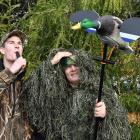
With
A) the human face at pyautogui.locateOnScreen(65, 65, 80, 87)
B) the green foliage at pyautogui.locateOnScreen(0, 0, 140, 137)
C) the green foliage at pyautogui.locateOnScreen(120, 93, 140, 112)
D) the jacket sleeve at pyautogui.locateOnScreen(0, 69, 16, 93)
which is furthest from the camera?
the green foliage at pyautogui.locateOnScreen(120, 93, 140, 112)

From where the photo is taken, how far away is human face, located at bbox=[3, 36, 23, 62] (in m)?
3.14

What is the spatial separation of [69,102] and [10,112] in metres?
0.37

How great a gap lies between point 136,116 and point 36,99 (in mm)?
1406

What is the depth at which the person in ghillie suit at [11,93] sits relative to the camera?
3084 mm

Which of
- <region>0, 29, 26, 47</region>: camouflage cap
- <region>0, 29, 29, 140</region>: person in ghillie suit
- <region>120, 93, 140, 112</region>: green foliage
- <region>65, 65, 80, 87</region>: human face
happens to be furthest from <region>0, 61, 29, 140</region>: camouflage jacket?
<region>120, 93, 140, 112</region>: green foliage

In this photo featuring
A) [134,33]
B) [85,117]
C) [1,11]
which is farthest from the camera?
[1,11]

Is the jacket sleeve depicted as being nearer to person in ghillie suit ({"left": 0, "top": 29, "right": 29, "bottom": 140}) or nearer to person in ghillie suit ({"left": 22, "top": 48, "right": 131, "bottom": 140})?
person in ghillie suit ({"left": 0, "top": 29, "right": 29, "bottom": 140})

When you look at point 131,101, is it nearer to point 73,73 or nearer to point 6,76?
point 73,73

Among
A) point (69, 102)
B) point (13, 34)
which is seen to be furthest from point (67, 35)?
point (69, 102)

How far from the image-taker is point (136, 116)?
14.2 feet

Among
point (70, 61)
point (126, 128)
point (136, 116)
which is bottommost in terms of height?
point (136, 116)

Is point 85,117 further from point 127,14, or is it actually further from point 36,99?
point 127,14

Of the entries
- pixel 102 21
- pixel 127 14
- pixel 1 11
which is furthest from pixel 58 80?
pixel 1 11

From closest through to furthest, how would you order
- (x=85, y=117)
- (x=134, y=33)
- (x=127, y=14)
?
(x=134, y=33)
(x=85, y=117)
(x=127, y=14)
